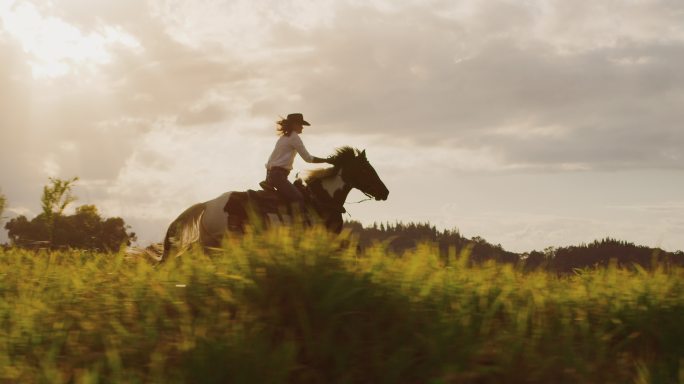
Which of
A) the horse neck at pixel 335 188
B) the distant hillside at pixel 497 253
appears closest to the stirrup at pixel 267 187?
the horse neck at pixel 335 188

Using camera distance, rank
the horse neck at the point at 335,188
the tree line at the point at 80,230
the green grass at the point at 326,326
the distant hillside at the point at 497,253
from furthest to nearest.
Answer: the tree line at the point at 80,230 < the horse neck at the point at 335,188 < the distant hillside at the point at 497,253 < the green grass at the point at 326,326

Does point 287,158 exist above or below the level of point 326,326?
above

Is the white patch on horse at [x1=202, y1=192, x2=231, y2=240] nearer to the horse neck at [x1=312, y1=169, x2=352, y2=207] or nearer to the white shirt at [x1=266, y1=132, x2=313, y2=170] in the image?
the white shirt at [x1=266, y1=132, x2=313, y2=170]

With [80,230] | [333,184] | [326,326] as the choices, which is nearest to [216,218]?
[333,184]

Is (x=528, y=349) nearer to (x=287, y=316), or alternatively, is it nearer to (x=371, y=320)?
(x=371, y=320)

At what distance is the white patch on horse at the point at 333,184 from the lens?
1390 cm

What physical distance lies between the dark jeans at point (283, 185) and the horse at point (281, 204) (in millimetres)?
139

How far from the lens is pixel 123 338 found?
17.0 feet

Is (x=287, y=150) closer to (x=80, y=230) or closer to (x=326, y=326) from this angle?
(x=326, y=326)

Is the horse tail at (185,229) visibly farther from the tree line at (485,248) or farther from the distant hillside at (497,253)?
the distant hillside at (497,253)

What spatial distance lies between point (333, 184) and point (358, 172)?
536 mm

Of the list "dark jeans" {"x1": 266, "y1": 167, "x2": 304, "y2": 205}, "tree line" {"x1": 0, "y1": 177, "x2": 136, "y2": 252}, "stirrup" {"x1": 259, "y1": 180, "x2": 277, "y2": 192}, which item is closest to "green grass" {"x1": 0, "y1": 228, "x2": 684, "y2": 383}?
"dark jeans" {"x1": 266, "y1": 167, "x2": 304, "y2": 205}

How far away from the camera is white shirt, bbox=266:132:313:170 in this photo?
13.4 meters

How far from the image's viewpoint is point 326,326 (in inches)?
206
